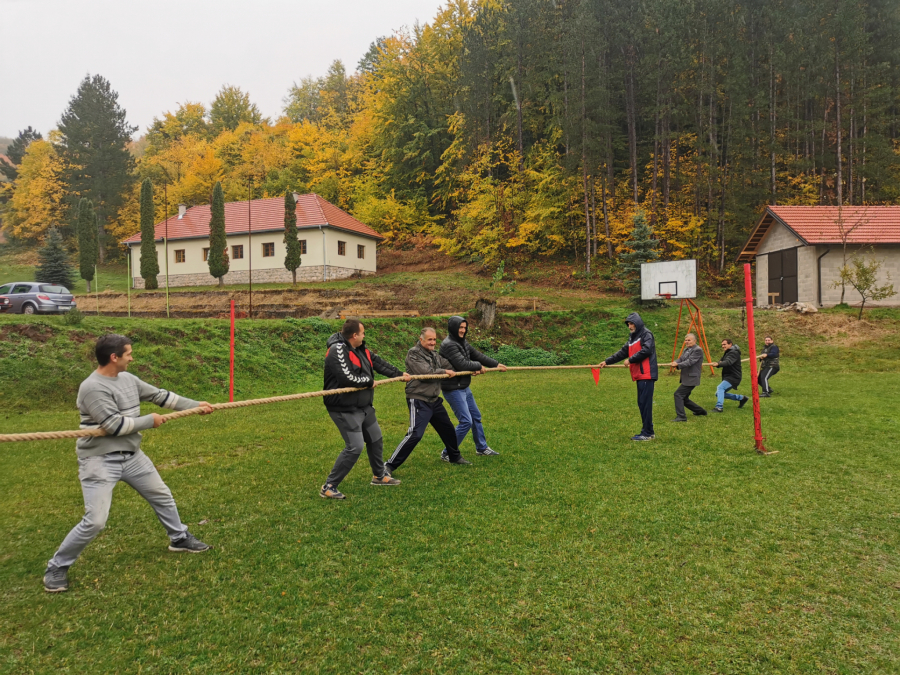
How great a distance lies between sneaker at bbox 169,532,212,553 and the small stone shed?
3010 centimetres

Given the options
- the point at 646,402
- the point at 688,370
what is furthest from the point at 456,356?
the point at 688,370

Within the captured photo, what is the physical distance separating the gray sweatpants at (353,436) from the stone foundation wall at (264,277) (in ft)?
114

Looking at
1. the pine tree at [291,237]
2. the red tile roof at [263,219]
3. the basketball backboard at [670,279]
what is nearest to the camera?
the basketball backboard at [670,279]

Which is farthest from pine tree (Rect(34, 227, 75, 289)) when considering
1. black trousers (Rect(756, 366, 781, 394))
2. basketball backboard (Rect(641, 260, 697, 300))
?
black trousers (Rect(756, 366, 781, 394))

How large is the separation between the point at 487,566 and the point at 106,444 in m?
3.50

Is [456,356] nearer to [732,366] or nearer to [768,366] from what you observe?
[732,366]

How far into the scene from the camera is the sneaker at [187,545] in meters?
5.18

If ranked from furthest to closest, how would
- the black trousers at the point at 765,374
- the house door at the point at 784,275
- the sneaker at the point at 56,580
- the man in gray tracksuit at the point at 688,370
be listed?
1. the house door at the point at 784,275
2. the black trousers at the point at 765,374
3. the man in gray tracksuit at the point at 688,370
4. the sneaker at the point at 56,580

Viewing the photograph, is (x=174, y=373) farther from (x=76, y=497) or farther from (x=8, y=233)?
(x=8, y=233)

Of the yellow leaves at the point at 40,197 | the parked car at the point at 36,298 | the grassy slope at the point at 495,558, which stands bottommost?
the grassy slope at the point at 495,558

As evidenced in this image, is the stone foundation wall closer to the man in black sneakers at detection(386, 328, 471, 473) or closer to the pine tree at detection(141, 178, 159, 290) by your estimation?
the pine tree at detection(141, 178, 159, 290)

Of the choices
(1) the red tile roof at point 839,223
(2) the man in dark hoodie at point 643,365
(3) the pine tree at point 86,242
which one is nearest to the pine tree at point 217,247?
(3) the pine tree at point 86,242

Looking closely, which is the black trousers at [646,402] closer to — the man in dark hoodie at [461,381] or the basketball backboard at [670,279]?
the man in dark hoodie at [461,381]

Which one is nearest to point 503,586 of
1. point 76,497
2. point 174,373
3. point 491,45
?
point 76,497
